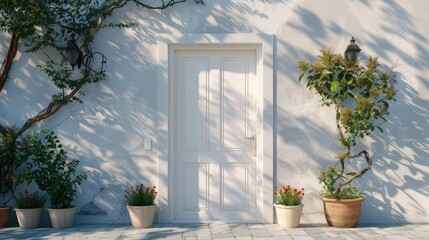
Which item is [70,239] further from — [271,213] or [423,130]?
[423,130]

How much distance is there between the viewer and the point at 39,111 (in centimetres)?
582

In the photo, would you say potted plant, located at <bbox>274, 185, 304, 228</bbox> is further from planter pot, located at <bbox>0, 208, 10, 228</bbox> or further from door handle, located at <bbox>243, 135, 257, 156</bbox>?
planter pot, located at <bbox>0, 208, 10, 228</bbox>

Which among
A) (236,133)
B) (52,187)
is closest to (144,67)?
(236,133)

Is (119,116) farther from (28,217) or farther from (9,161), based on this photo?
(28,217)

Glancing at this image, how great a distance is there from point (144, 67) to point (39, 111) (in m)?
1.37

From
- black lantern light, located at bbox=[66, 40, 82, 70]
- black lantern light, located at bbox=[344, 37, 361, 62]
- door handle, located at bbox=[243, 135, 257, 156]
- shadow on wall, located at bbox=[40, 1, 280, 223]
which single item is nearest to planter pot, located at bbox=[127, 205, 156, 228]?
shadow on wall, located at bbox=[40, 1, 280, 223]

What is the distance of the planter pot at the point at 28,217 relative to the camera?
5473 millimetres

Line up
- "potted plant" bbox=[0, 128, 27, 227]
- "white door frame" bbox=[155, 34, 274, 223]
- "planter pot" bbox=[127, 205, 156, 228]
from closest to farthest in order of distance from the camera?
"planter pot" bbox=[127, 205, 156, 228], "potted plant" bbox=[0, 128, 27, 227], "white door frame" bbox=[155, 34, 274, 223]

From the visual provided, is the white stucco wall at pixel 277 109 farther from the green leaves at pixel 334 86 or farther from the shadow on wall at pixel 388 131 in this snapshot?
the green leaves at pixel 334 86

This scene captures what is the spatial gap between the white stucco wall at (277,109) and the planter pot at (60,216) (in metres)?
0.28

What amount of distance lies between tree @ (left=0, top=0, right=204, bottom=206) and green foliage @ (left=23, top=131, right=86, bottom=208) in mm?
249

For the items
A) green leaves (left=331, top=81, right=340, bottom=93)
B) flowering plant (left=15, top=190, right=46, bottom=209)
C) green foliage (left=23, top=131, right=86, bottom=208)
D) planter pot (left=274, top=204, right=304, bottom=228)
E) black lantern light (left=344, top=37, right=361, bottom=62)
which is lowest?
planter pot (left=274, top=204, right=304, bottom=228)

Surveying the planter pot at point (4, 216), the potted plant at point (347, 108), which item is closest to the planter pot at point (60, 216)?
the planter pot at point (4, 216)

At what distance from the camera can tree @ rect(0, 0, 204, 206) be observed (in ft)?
18.4
